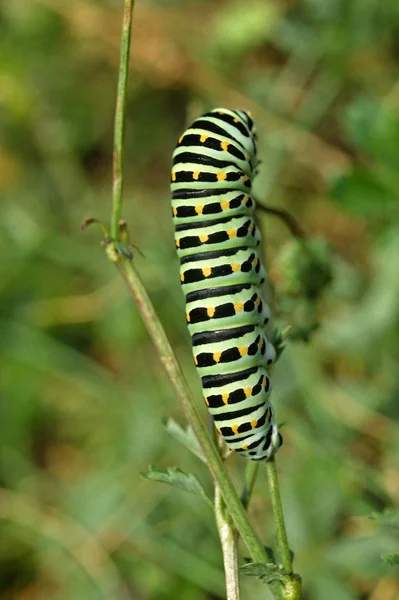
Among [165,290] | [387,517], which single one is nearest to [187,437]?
[387,517]

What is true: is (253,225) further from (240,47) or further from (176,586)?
(240,47)

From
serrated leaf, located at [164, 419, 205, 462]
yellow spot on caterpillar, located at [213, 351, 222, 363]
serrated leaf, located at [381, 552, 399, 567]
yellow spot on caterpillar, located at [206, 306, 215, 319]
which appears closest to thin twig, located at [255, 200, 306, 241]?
yellow spot on caterpillar, located at [206, 306, 215, 319]

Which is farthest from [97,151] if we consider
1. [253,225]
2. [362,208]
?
[253,225]

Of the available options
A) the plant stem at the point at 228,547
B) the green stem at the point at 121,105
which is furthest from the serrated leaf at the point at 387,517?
the green stem at the point at 121,105

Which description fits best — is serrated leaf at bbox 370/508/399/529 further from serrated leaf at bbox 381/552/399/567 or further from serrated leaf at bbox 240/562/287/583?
serrated leaf at bbox 240/562/287/583

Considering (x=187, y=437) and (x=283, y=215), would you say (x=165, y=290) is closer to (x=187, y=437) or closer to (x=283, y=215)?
(x=283, y=215)

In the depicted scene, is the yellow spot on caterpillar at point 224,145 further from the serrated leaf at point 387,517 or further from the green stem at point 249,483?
the serrated leaf at point 387,517
